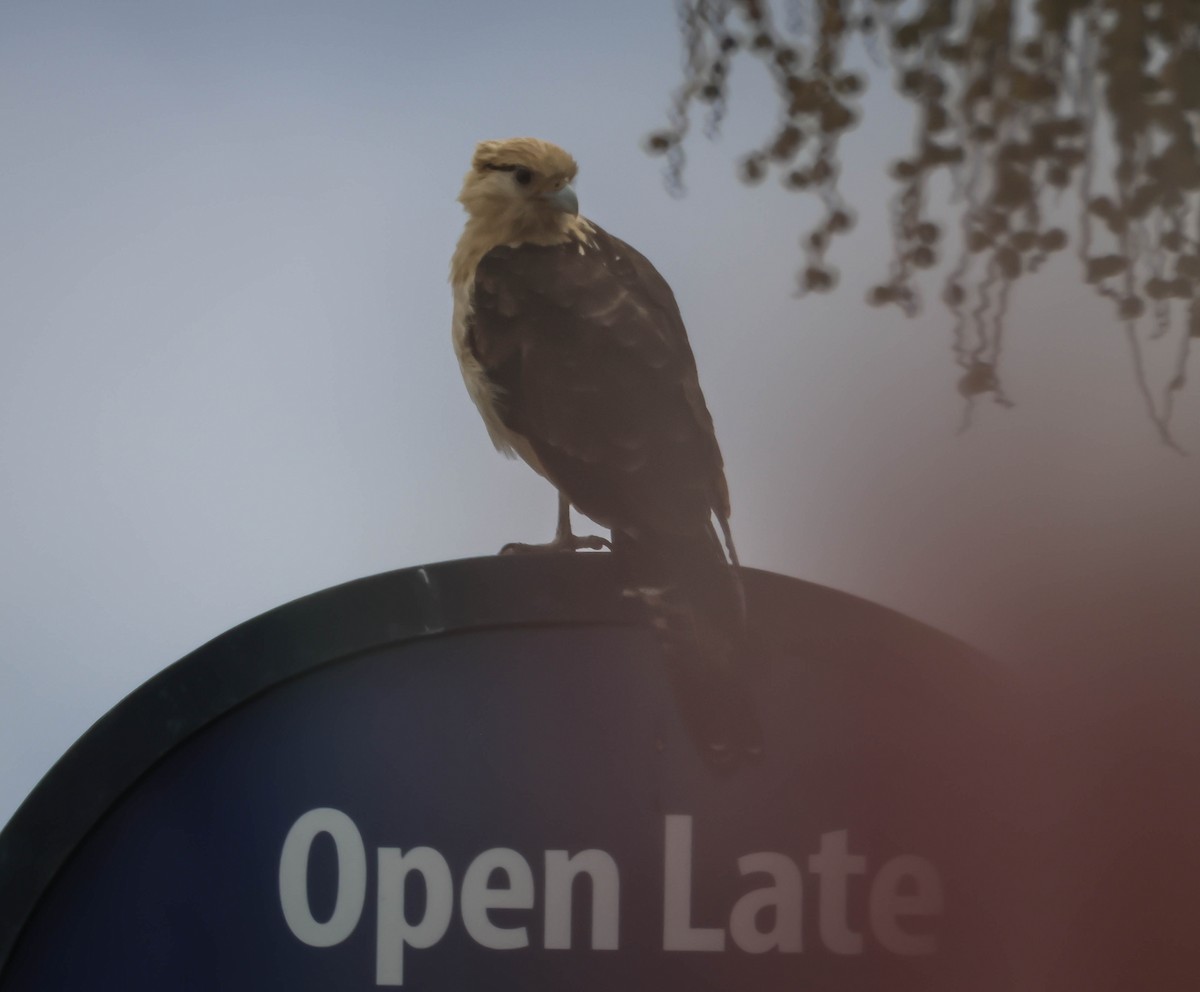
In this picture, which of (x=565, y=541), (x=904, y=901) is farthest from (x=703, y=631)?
(x=904, y=901)

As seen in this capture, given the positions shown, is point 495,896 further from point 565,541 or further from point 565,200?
point 565,200

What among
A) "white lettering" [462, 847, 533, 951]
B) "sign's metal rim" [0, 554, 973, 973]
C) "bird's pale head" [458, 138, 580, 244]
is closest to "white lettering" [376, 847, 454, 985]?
"white lettering" [462, 847, 533, 951]

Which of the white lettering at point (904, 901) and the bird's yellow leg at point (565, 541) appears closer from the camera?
the white lettering at point (904, 901)

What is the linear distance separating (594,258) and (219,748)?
58cm

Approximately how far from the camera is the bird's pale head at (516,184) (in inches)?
41.3

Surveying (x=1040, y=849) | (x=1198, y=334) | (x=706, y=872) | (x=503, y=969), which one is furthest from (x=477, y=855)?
(x=1198, y=334)

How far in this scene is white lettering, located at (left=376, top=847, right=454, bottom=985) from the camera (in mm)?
937

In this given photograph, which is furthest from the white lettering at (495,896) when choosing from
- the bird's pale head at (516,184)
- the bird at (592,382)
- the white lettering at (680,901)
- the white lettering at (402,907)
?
the bird's pale head at (516,184)

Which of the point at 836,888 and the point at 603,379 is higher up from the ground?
the point at 603,379

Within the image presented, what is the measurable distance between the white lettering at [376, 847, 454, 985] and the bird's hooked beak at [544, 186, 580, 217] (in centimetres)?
61

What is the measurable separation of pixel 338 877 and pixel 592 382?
0.51 meters

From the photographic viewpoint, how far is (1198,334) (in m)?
1.00

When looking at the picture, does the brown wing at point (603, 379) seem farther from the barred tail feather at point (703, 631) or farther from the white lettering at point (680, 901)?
the white lettering at point (680, 901)

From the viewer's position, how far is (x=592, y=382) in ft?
3.51
